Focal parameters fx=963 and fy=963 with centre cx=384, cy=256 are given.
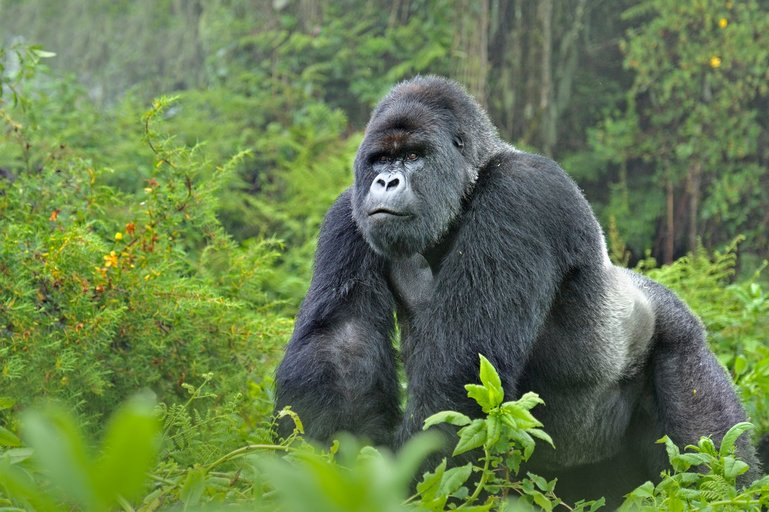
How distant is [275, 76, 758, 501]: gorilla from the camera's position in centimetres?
291

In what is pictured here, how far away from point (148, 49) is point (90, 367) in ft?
28.4

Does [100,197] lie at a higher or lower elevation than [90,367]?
higher

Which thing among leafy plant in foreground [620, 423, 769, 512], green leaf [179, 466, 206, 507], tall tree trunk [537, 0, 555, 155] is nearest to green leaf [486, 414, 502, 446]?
leafy plant in foreground [620, 423, 769, 512]

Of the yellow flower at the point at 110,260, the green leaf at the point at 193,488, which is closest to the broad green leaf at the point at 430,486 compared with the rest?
the green leaf at the point at 193,488

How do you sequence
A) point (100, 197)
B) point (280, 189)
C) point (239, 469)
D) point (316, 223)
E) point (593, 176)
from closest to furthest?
point (239, 469)
point (100, 197)
point (316, 223)
point (280, 189)
point (593, 176)

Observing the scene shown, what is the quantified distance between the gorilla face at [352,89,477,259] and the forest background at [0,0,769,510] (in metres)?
0.68

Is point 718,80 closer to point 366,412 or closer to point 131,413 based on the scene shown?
point 366,412

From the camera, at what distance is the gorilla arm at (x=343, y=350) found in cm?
292

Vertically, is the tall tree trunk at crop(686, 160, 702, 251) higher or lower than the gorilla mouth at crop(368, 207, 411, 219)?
lower

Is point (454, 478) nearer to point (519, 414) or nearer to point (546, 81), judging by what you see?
point (519, 414)

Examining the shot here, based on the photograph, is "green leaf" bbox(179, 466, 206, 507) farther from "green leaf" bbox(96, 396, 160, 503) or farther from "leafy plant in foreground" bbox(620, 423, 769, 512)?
"green leaf" bbox(96, 396, 160, 503)

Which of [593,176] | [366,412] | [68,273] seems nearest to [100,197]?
[68,273]

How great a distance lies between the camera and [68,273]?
328 centimetres

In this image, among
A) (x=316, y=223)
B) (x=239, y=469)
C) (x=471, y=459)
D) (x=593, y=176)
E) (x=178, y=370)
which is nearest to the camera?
(x=239, y=469)
